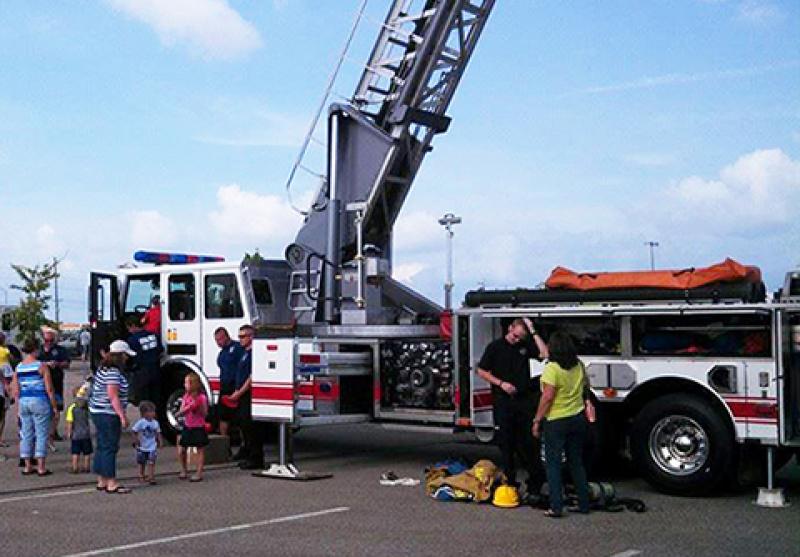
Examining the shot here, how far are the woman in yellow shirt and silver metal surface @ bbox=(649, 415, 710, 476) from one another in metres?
1.28

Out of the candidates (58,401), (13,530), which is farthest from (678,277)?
(58,401)

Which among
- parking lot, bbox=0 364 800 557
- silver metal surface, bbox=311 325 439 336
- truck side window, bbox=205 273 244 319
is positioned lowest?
parking lot, bbox=0 364 800 557

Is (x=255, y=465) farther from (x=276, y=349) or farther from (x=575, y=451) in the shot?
(x=575, y=451)

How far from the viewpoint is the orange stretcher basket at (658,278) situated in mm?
10367

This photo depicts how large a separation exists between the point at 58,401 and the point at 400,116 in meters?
6.25

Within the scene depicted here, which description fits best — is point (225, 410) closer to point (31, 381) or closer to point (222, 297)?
point (222, 297)

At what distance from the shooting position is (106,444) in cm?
1092

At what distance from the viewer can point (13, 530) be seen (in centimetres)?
885

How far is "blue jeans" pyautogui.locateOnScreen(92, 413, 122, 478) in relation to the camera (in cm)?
1092

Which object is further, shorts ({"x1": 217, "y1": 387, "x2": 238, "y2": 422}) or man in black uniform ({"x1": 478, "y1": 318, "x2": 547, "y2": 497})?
shorts ({"x1": 217, "y1": 387, "x2": 238, "y2": 422})

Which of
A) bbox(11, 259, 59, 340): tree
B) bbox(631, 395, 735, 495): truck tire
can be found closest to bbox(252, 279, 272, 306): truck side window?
bbox(631, 395, 735, 495): truck tire

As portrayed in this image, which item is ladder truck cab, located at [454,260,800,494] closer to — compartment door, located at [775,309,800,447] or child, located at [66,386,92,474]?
compartment door, located at [775,309,800,447]

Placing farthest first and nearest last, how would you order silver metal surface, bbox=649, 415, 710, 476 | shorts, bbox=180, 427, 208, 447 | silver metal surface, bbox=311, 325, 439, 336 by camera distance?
1. silver metal surface, bbox=311, 325, 439, 336
2. shorts, bbox=180, 427, 208, 447
3. silver metal surface, bbox=649, 415, 710, 476

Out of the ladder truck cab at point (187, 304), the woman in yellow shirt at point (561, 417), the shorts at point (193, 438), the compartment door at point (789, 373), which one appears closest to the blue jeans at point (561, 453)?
the woman in yellow shirt at point (561, 417)
